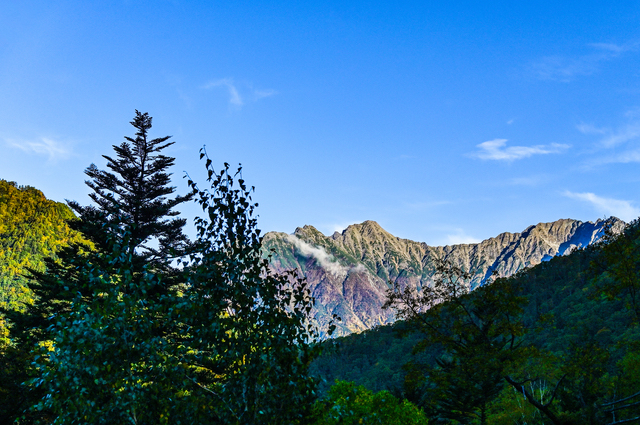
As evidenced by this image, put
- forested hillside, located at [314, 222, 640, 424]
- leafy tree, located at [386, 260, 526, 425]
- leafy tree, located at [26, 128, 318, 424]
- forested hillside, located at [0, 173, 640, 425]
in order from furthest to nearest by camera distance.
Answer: leafy tree, located at [386, 260, 526, 425] < forested hillside, located at [314, 222, 640, 424] < forested hillside, located at [0, 173, 640, 425] < leafy tree, located at [26, 128, 318, 424]

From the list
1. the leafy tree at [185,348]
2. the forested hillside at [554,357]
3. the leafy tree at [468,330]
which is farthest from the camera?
the leafy tree at [468,330]

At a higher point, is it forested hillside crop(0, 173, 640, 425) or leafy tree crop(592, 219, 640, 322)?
leafy tree crop(592, 219, 640, 322)

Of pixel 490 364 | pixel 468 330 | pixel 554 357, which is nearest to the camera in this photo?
pixel 490 364

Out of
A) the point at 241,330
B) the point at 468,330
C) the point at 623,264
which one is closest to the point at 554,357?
the point at 468,330

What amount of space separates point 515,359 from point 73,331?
45.0ft

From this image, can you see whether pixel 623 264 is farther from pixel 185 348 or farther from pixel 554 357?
pixel 185 348

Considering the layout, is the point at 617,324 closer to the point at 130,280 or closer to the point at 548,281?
the point at 548,281

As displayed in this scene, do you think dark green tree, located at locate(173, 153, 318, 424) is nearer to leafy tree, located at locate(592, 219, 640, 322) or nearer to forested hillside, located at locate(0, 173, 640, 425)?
forested hillside, located at locate(0, 173, 640, 425)

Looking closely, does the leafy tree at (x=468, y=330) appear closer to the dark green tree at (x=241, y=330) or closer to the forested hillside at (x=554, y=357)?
the forested hillside at (x=554, y=357)

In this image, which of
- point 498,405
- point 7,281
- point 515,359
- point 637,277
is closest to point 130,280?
point 515,359

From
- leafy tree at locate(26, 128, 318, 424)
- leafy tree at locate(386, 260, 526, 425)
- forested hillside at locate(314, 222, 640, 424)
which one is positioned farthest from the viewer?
leafy tree at locate(386, 260, 526, 425)

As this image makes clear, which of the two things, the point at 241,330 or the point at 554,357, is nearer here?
the point at 241,330

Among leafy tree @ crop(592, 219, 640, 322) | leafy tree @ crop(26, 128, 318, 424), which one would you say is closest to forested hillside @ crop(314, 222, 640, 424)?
leafy tree @ crop(592, 219, 640, 322)

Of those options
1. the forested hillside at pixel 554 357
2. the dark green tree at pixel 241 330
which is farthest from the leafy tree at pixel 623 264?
the dark green tree at pixel 241 330
